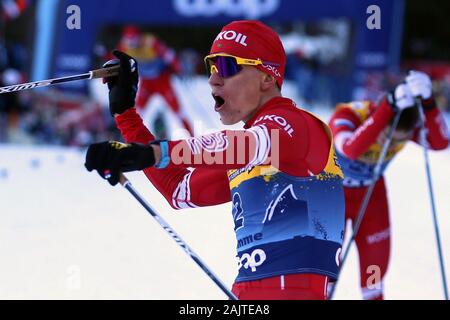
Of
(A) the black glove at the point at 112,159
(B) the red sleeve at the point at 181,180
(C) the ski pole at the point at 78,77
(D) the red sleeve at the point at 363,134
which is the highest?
(D) the red sleeve at the point at 363,134

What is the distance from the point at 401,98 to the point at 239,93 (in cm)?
181

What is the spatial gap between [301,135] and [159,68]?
7.87 meters

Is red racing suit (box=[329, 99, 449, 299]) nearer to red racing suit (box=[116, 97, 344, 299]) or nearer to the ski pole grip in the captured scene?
red racing suit (box=[116, 97, 344, 299])

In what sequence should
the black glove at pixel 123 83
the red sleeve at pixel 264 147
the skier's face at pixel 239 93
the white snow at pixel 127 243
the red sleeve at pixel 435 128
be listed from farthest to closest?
the white snow at pixel 127 243 → the red sleeve at pixel 435 128 → the black glove at pixel 123 83 → the skier's face at pixel 239 93 → the red sleeve at pixel 264 147

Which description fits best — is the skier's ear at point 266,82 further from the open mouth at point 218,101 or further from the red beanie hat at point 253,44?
the open mouth at point 218,101

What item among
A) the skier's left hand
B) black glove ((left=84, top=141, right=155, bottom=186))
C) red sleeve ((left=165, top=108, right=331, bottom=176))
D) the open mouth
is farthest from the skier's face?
the skier's left hand

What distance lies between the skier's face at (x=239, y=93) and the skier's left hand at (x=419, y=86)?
1.74 metres

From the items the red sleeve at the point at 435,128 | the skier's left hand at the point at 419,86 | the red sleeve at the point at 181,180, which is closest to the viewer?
the red sleeve at the point at 181,180

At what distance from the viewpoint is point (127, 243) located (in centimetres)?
497

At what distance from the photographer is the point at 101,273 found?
4.23 metres

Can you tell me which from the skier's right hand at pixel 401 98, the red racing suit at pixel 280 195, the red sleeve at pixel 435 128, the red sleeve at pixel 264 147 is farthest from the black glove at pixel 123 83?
the red sleeve at pixel 435 128

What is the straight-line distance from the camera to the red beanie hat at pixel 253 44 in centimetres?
203

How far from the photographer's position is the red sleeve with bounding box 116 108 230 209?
2.25m

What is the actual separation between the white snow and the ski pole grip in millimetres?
1955
